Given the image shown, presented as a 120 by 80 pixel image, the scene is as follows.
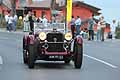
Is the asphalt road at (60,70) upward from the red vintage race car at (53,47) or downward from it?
downward

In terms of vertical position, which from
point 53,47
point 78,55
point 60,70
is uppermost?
point 53,47

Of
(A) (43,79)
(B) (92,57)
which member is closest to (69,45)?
(A) (43,79)

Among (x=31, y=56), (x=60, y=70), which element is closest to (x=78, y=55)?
(x=60, y=70)

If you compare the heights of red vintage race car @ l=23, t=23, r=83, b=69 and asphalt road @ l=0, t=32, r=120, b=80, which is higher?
red vintage race car @ l=23, t=23, r=83, b=69

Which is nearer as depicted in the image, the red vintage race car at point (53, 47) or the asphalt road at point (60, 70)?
the asphalt road at point (60, 70)

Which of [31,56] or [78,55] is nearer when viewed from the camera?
[31,56]

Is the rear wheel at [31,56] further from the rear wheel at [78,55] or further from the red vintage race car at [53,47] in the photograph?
the rear wheel at [78,55]

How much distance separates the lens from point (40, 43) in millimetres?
17516

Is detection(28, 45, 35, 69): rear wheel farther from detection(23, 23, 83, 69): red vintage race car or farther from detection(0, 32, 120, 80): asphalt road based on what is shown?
detection(0, 32, 120, 80): asphalt road

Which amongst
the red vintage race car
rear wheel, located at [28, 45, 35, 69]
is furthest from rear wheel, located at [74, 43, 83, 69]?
rear wheel, located at [28, 45, 35, 69]

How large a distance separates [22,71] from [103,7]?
187ft

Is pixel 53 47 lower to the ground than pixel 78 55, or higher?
higher

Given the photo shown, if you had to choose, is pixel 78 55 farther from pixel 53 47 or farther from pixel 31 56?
pixel 31 56

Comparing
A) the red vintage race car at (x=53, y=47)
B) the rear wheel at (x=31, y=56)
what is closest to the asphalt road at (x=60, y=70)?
the rear wheel at (x=31, y=56)
